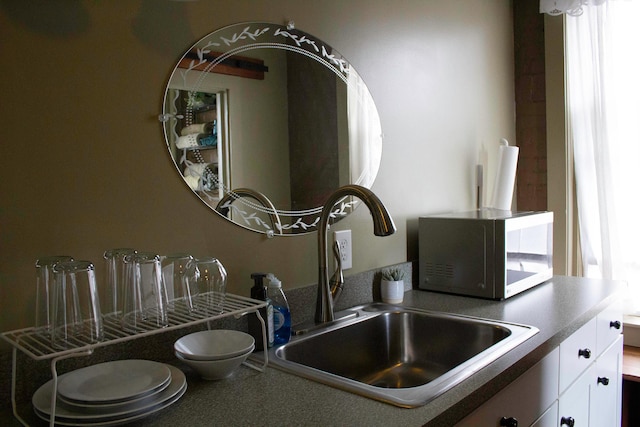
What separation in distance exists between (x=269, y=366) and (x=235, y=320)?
0.62 ft

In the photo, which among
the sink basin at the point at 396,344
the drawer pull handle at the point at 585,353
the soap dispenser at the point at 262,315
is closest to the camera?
the soap dispenser at the point at 262,315

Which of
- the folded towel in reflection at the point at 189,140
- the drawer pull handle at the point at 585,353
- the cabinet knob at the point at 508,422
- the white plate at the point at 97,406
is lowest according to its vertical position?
the cabinet knob at the point at 508,422

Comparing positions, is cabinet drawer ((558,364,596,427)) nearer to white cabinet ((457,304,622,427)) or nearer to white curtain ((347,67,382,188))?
white cabinet ((457,304,622,427))

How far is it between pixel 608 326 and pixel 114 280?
1.68m

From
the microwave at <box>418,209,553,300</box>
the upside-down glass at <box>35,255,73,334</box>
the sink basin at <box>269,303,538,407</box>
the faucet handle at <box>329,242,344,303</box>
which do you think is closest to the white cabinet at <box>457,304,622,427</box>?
the sink basin at <box>269,303,538,407</box>

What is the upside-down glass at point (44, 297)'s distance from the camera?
101cm

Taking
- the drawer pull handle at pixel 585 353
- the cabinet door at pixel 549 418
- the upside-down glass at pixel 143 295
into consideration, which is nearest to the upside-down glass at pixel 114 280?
the upside-down glass at pixel 143 295

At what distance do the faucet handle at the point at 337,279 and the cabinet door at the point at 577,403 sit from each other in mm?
690

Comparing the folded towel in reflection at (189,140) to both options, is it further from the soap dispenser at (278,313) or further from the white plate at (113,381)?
the white plate at (113,381)

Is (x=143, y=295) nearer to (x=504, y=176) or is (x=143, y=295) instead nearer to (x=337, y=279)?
(x=337, y=279)

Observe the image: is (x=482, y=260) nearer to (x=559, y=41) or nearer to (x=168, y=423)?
(x=168, y=423)

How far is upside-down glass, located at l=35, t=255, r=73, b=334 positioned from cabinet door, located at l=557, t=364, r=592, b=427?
1.32 meters

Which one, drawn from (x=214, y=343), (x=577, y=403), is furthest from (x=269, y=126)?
(x=577, y=403)

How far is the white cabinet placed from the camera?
1250mm
